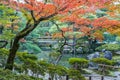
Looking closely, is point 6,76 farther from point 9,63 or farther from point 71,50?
point 71,50

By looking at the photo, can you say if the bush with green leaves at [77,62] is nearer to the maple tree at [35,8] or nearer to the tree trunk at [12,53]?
the maple tree at [35,8]

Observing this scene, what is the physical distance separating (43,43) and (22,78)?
74.8ft

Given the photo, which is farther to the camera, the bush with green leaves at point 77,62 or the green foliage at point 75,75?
the bush with green leaves at point 77,62

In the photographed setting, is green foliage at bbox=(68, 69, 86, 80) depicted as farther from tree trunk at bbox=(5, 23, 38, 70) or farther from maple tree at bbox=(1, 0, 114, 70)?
tree trunk at bbox=(5, 23, 38, 70)

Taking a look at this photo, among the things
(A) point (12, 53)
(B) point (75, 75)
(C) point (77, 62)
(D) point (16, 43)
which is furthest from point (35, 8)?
(C) point (77, 62)

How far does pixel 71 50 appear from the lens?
83.4ft

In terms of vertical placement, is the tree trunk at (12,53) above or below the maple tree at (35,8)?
below

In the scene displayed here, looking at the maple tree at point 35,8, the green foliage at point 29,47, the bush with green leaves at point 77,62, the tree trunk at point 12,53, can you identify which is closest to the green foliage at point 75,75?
the maple tree at point 35,8

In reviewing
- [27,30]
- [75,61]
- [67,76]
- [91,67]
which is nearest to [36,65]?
[67,76]

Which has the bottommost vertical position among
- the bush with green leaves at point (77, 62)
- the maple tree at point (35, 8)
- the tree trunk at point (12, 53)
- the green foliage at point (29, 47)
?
the bush with green leaves at point (77, 62)

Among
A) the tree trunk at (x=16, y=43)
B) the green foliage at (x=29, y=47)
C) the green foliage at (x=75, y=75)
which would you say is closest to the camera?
the tree trunk at (x=16, y=43)

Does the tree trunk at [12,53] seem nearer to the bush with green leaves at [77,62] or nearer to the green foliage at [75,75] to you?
the green foliage at [75,75]

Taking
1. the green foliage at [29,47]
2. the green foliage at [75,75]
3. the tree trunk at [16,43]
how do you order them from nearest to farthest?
the tree trunk at [16,43] → the green foliage at [75,75] → the green foliage at [29,47]

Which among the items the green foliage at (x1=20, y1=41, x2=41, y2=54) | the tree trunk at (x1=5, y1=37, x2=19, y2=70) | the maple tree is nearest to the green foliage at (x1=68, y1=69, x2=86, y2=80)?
the maple tree
